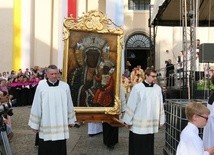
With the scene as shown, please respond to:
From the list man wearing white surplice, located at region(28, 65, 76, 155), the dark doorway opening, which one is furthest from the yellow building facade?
man wearing white surplice, located at region(28, 65, 76, 155)

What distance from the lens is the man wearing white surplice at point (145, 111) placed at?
7574 mm

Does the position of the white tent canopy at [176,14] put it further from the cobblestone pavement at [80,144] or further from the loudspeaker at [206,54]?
the loudspeaker at [206,54]

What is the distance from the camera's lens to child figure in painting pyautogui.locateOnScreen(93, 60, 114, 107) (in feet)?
29.7

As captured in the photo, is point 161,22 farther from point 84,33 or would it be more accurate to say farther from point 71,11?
point 84,33

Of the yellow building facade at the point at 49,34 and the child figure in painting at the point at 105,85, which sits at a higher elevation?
the yellow building facade at the point at 49,34

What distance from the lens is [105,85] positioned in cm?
912

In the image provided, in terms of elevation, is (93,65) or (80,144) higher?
(93,65)

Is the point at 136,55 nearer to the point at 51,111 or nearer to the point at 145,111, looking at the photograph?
the point at 145,111

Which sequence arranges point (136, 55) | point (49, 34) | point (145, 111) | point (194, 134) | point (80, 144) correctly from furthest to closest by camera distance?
point (136, 55) → point (49, 34) → point (80, 144) → point (145, 111) → point (194, 134)

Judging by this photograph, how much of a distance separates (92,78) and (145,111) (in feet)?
6.22

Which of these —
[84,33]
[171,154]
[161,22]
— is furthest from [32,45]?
[171,154]

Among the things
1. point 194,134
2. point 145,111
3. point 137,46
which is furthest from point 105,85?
point 137,46

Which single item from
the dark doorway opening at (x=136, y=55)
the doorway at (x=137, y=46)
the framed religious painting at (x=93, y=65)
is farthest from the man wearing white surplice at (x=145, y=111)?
the dark doorway opening at (x=136, y=55)

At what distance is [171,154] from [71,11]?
12245 mm
